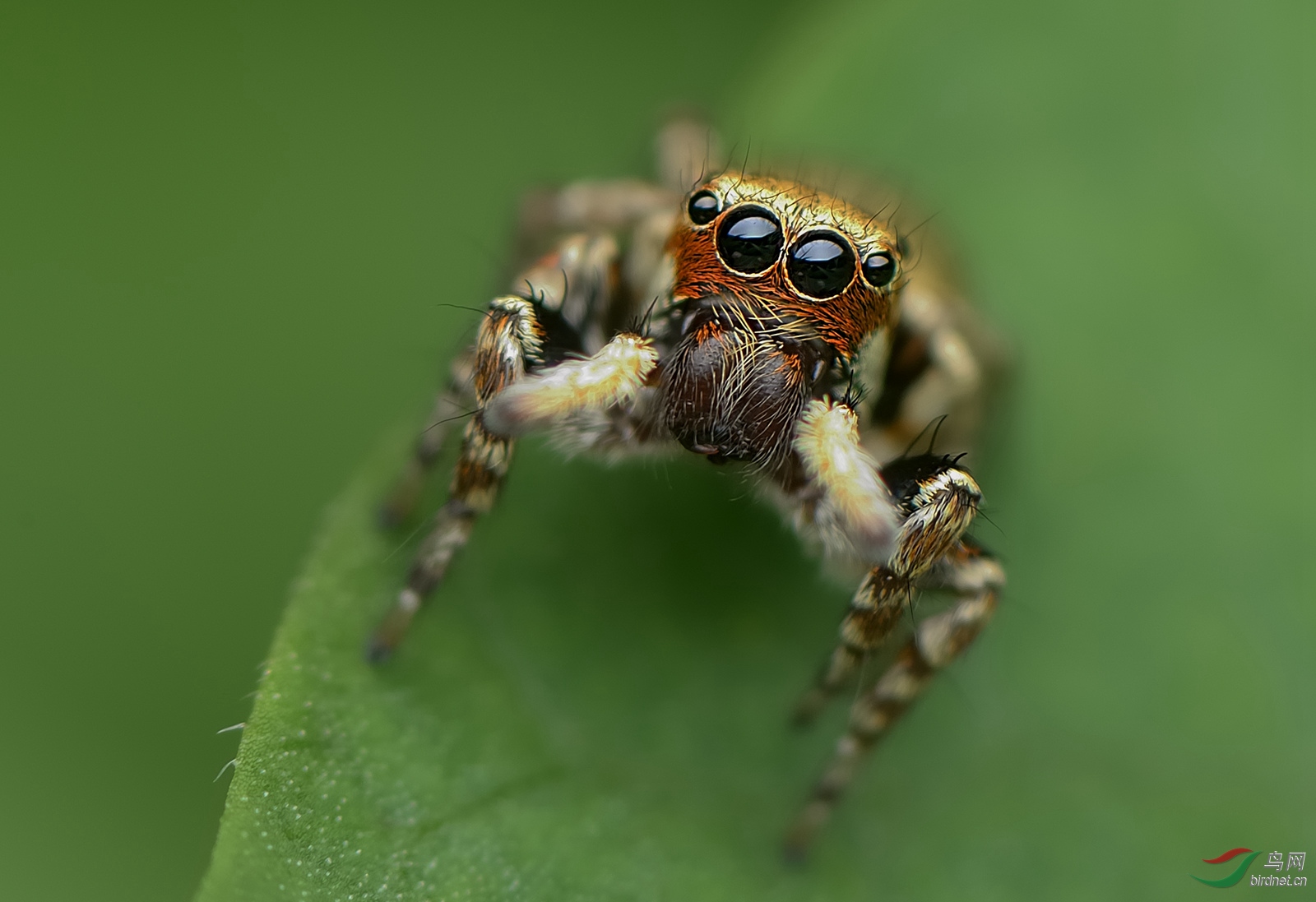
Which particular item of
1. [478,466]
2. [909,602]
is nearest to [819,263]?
[909,602]

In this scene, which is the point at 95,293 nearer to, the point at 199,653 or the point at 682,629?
the point at 199,653

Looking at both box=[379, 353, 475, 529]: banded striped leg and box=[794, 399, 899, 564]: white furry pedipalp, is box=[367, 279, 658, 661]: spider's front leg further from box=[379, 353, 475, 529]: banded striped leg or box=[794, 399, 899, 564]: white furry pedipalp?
box=[794, 399, 899, 564]: white furry pedipalp

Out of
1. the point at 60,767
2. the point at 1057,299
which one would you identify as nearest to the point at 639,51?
the point at 1057,299

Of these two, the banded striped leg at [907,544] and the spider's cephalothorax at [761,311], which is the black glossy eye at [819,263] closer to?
the spider's cephalothorax at [761,311]

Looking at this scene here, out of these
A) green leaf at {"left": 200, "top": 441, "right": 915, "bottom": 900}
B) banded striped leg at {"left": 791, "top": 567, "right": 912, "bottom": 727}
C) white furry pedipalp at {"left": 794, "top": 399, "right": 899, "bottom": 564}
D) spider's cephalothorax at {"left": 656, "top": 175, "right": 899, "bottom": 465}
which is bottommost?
green leaf at {"left": 200, "top": 441, "right": 915, "bottom": 900}

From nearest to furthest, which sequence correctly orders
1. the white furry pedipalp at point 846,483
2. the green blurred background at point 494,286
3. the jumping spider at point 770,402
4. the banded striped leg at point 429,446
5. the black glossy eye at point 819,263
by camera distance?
the white furry pedipalp at point 846,483
the jumping spider at point 770,402
the black glossy eye at point 819,263
the banded striped leg at point 429,446
the green blurred background at point 494,286

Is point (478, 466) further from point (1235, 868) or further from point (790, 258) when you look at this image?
point (1235, 868)

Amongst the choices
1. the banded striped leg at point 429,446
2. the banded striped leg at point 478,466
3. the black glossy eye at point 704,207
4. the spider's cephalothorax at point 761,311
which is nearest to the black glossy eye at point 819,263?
the spider's cephalothorax at point 761,311

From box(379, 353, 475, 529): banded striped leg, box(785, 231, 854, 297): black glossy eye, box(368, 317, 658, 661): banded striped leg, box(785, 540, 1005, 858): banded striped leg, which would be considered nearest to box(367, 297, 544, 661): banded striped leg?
box(368, 317, 658, 661): banded striped leg
